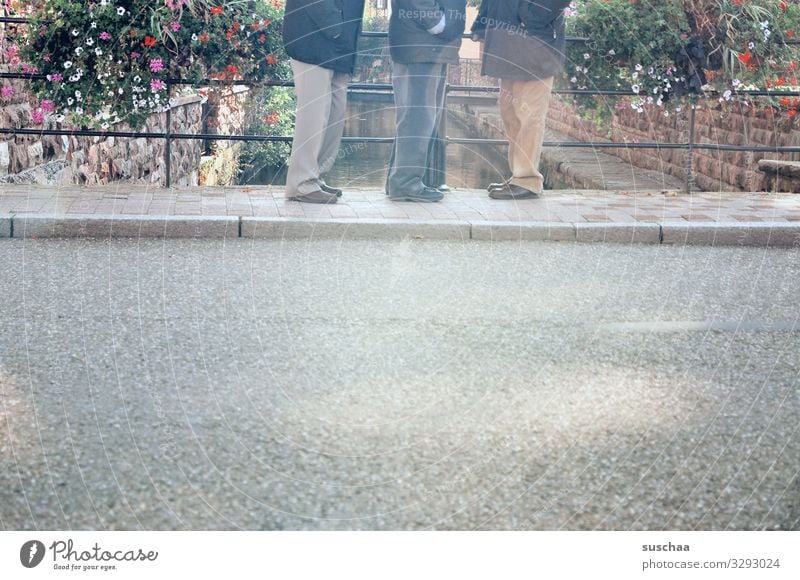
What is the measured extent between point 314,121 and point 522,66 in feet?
4.87

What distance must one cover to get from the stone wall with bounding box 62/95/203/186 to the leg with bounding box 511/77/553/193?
2969 mm

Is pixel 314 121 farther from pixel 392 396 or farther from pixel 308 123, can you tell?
pixel 392 396

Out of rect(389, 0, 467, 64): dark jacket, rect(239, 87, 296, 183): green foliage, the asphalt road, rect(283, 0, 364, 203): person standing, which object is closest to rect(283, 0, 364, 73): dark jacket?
rect(283, 0, 364, 203): person standing

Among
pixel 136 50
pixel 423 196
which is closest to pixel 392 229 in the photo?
pixel 423 196

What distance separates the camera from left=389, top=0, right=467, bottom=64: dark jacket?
7656 millimetres

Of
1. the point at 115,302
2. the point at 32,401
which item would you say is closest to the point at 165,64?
the point at 115,302

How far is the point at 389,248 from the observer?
21.9ft

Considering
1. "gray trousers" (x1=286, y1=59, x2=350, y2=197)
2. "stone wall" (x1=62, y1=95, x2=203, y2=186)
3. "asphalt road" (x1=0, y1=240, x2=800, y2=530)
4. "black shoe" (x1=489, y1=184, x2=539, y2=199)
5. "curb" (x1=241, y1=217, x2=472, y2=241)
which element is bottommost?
"stone wall" (x1=62, y1=95, x2=203, y2=186)

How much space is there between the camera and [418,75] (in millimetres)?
7848

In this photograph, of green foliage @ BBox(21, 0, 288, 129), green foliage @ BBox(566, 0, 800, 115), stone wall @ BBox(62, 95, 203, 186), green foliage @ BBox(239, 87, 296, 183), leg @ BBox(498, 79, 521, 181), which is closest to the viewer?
green foliage @ BBox(21, 0, 288, 129)

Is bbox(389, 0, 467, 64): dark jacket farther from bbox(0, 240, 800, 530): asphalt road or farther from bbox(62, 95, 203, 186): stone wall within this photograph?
bbox(62, 95, 203, 186): stone wall

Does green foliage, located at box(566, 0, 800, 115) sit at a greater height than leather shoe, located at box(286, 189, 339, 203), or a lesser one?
greater

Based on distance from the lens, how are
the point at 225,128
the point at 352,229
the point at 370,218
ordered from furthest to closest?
the point at 225,128, the point at 370,218, the point at 352,229

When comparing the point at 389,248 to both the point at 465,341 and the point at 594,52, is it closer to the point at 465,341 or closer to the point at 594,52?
the point at 465,341
